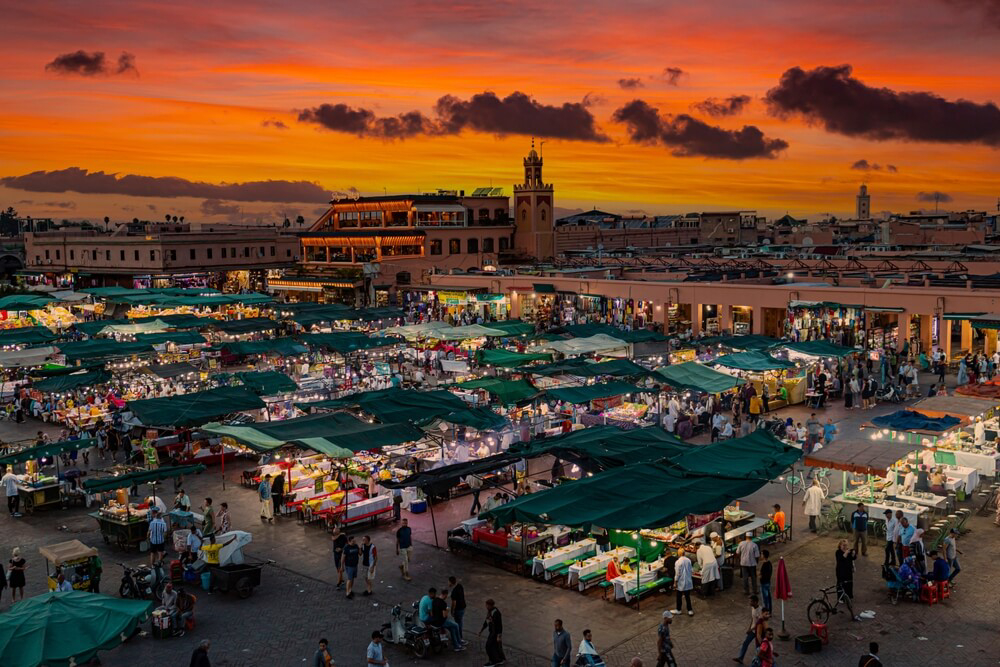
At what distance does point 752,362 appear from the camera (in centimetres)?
3009

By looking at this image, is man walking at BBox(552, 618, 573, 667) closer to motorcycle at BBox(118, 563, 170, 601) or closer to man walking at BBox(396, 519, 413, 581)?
man walking at BBox(396, 519, 413, 581)

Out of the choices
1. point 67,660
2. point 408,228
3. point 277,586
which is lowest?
point 277,586

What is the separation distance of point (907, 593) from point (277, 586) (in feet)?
35.4

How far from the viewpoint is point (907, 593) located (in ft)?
49.5

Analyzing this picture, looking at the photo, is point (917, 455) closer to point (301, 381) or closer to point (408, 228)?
point (301, 381)

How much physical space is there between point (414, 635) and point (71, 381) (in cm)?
2037

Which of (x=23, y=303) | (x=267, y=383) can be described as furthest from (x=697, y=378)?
(x=23, y=303)

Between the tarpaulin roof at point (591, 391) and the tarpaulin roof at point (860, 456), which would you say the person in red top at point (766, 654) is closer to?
the tarpaulin roof at point (860, 456)

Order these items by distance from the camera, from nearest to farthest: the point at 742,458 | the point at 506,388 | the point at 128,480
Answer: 1. the point at 742,458
2. the point at 128,480
3. the point at 506,388

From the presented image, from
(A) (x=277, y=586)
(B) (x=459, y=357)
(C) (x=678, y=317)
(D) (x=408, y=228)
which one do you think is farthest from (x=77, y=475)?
(D) (x=408, y=228)

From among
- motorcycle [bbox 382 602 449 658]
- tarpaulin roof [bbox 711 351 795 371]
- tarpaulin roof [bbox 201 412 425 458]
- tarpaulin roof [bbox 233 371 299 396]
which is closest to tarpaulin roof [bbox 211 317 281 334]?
tarpaulin roof [bbox 233 371 299 396]

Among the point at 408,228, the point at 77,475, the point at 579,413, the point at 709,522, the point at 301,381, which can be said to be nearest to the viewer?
the point at 709,522

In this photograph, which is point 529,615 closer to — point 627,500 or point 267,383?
point 627,500

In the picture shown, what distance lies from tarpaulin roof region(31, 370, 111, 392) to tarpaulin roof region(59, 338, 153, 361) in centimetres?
403
